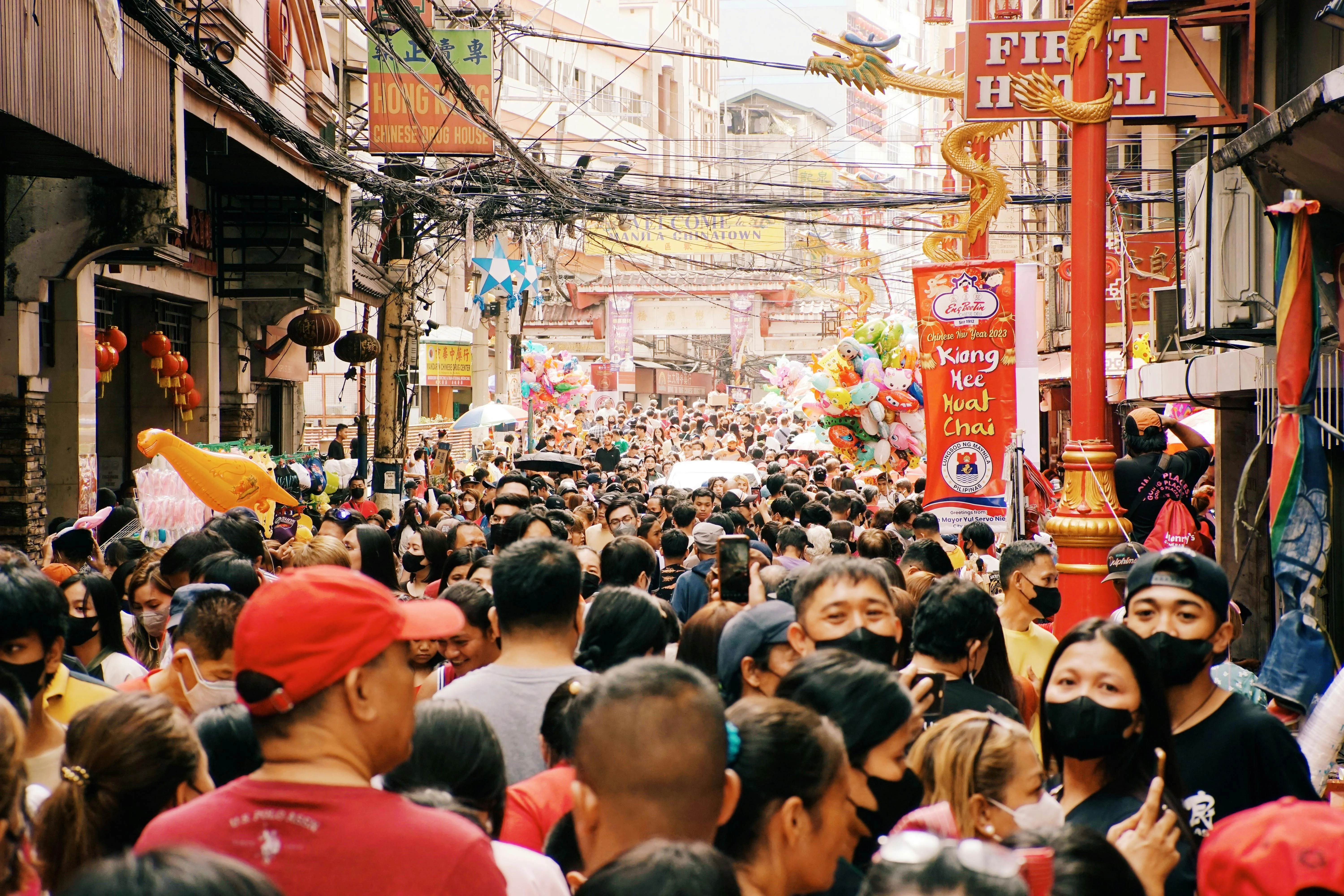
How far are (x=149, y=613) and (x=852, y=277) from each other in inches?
940

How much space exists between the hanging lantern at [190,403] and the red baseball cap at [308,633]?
14.1 m

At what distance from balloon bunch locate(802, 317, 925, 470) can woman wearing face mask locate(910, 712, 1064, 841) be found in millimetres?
13896

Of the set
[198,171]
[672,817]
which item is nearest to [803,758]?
[672,817]

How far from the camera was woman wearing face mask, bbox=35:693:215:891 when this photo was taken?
111 inches

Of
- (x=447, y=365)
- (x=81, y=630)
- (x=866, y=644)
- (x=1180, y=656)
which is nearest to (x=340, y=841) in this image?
(x=866, y=644)

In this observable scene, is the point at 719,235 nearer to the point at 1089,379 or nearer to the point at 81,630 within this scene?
the point at 1089,379

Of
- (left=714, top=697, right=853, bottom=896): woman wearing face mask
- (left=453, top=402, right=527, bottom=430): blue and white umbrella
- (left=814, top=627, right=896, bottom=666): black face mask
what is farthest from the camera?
(left=453, top=402, right=527, bottom=430): blue and white umbrella

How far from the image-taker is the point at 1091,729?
3582mm

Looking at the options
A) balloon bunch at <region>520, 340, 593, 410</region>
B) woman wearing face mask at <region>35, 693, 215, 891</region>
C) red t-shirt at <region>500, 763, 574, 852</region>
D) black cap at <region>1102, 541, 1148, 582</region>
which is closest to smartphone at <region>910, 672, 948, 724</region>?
red t-shirt at <region>500, 763, 574, 852</region>

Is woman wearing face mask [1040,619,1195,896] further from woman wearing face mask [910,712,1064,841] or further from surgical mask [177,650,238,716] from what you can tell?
surgical mask [177,650,238,716]

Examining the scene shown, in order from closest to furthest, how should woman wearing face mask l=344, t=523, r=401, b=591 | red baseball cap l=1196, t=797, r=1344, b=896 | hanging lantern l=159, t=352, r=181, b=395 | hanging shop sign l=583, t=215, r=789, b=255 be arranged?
red baseball cap l=1196, t=797, r=1344, b=896 → woman wearing face mask l=344, t=523, r=401, b=591 → hanging lantern l=159, t=352, r=181, b=395 → hanging shop sign l=583, t=215, r=789, b=255

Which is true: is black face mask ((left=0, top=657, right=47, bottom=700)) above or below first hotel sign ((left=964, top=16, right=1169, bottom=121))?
below

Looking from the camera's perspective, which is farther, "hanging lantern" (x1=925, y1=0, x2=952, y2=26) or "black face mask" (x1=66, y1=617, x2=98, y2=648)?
"hanging lantern" (x1=925, y1=0, x2=952, y2=26)

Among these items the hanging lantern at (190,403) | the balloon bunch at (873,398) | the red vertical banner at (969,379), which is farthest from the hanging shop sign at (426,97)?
the red vertical banner at (969,379)
